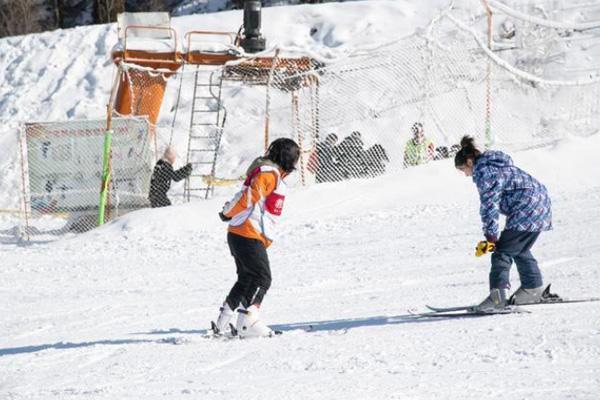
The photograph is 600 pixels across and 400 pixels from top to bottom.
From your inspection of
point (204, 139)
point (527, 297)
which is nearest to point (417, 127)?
point (204, 139)

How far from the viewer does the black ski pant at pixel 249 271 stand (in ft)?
23.1

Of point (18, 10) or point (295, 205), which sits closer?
point (295, 205)

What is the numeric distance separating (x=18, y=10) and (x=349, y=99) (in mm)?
22933

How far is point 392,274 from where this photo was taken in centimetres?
1034

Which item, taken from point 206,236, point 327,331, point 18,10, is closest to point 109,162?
point 206,236

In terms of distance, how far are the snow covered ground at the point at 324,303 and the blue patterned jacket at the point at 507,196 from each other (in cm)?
61

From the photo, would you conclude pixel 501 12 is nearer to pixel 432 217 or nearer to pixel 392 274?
pixel 432 217

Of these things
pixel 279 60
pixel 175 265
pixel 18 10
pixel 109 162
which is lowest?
pixel 175 265

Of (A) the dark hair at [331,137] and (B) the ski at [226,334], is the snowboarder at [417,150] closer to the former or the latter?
(A) the dark hair at [331,137]

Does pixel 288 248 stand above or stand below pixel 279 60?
below

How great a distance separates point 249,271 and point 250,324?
14.6 inches

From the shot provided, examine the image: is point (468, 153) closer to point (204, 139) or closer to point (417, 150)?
point (417, 150)

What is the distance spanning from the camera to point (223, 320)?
7215 millimetres

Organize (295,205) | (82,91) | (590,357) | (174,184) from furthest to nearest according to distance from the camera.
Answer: (82,91)
(174,184)
(295,205)
(590,357)
